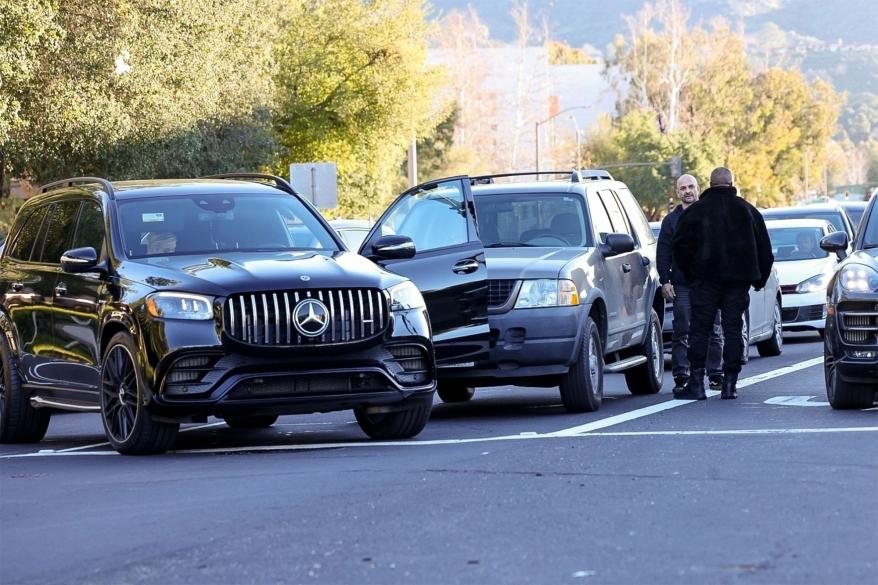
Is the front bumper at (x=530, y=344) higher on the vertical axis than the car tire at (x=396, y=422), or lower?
higher

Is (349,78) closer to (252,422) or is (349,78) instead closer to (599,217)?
(599,217)

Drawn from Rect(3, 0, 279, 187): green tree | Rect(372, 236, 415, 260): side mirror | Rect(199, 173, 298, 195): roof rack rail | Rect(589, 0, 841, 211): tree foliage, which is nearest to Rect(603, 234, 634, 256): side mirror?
Rect(372, 236, 415, 260): side mirror

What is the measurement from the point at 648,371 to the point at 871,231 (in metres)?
2.91

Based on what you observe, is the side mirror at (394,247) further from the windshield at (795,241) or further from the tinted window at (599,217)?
the windshield at (795,241)

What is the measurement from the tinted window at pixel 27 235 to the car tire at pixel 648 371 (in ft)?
17.5

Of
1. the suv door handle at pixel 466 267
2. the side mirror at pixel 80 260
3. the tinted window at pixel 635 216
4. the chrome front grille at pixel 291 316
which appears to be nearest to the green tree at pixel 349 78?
the tinted window at pixel 635 216

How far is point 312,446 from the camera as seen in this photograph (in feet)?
36.6

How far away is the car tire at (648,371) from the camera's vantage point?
15.4 metres

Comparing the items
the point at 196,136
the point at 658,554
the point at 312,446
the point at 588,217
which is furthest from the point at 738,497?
the point at 196,136

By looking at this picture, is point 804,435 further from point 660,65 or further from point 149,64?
point 660,65

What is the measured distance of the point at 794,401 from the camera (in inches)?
541

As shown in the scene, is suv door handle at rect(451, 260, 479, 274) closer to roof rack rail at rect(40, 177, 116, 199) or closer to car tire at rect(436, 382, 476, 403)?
roof rack rail at rect(40, 177, 116, 199)

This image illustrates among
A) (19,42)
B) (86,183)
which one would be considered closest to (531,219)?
(86,183)

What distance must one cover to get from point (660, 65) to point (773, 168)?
1441 cm
